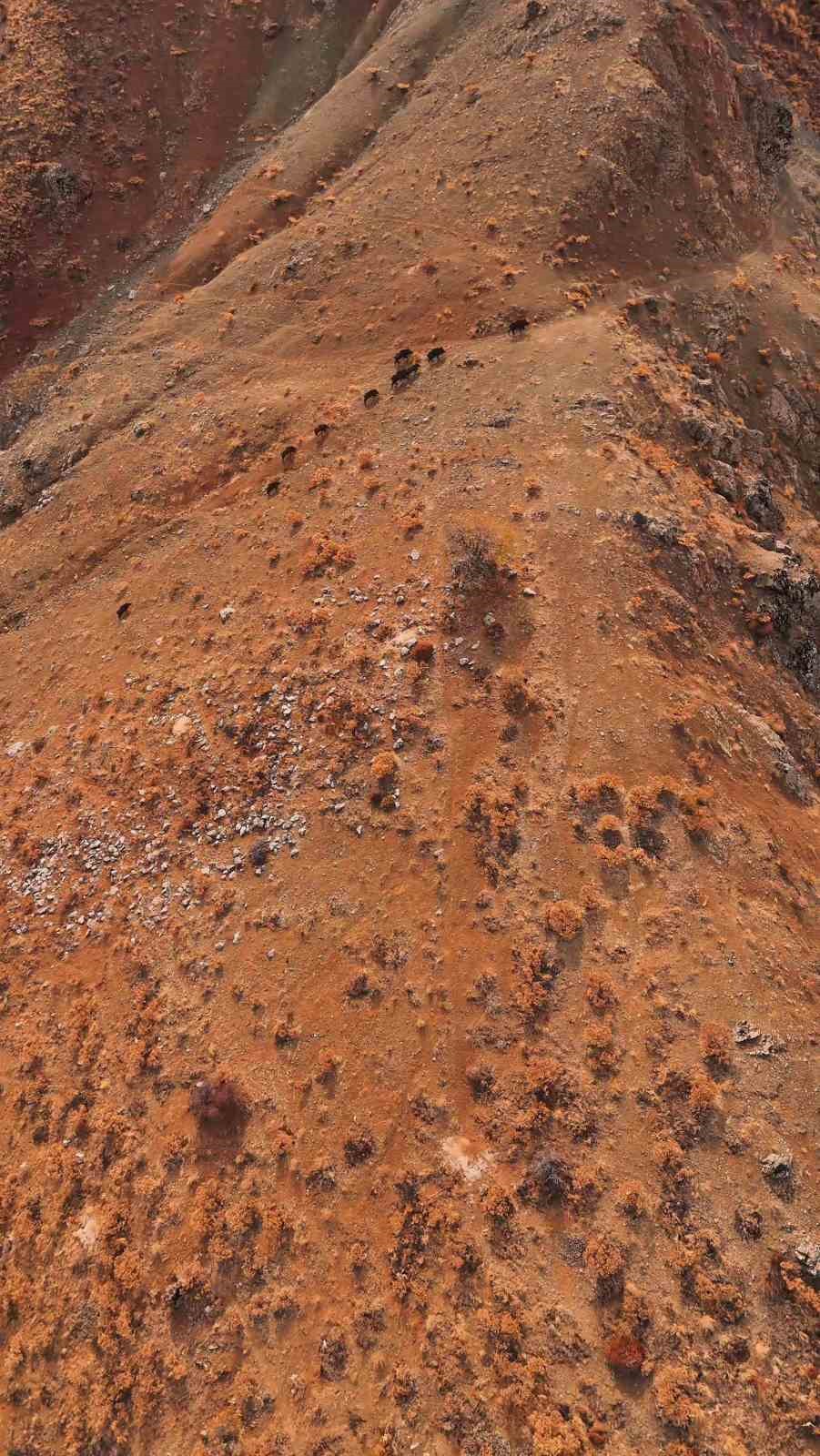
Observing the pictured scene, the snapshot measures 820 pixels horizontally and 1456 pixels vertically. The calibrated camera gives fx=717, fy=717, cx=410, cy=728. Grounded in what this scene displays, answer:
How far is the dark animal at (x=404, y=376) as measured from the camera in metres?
51.3

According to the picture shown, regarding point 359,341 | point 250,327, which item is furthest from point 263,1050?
point 250,327

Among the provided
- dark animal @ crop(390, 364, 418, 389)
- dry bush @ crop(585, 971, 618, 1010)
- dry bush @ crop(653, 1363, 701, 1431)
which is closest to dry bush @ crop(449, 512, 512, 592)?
dark animal @ crop(390, 364, 418, 389)

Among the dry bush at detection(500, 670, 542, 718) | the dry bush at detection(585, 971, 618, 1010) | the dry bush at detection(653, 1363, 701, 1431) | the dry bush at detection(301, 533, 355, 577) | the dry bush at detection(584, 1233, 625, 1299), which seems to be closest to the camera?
the dry bush at detection(653, 1363, 701, 1431)

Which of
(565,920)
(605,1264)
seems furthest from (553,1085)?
(565,920)

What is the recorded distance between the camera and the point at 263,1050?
103 ft

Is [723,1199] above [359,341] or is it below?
below

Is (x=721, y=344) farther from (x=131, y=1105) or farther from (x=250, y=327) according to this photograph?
(x=131, y=1105)

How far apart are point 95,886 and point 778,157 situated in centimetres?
8255

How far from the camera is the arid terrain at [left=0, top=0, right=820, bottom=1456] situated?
2588 centimetres

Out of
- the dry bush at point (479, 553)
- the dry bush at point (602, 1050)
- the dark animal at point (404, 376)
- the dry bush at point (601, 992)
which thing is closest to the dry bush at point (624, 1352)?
the dry bush at point (602, 1050)

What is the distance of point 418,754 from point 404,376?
30785 millimetres

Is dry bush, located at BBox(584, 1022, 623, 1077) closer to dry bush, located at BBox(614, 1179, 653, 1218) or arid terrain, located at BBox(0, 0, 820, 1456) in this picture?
arid terrain, located at BBox(0, 0, 820, 1456)

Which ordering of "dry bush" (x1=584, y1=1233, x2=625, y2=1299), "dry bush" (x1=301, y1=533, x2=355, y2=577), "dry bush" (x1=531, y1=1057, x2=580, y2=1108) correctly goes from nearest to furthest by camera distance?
1. "dry bush" (x1=584, y1=1233, x2=625, y2=1299)
2. "dry bush" (x1=531, y1=1057, x2=580, y2=1108)
3. "dry bush" (x1=301, y1=533, x2=355, y2=577)

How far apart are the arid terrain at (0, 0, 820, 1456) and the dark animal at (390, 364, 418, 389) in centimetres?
78
